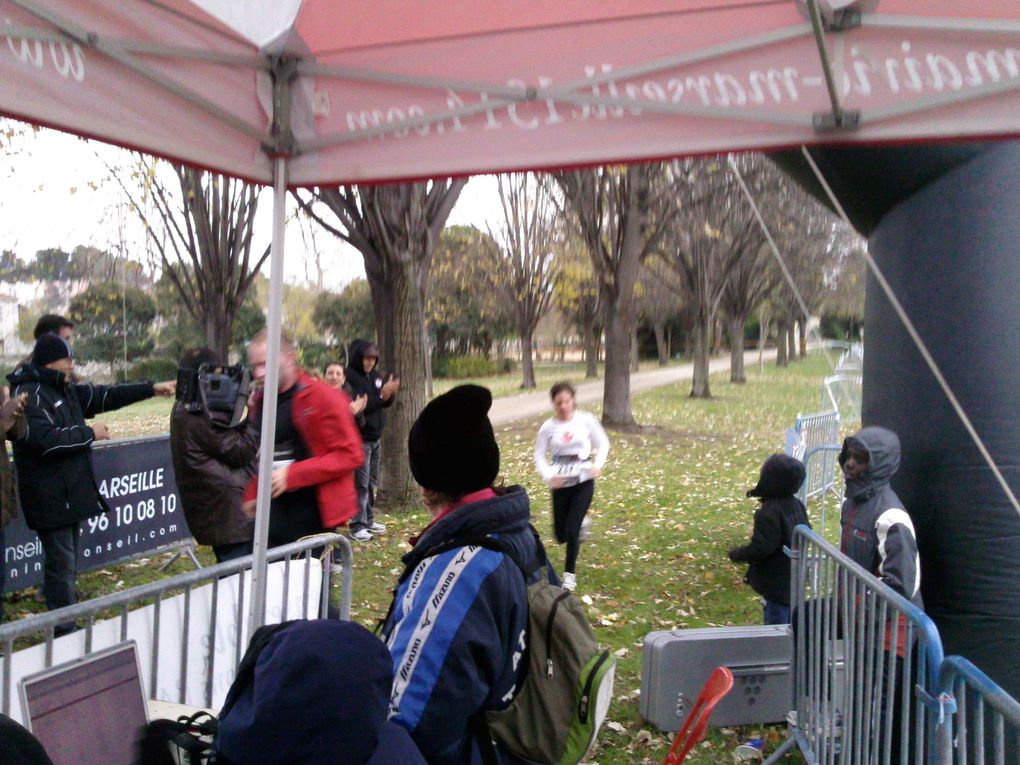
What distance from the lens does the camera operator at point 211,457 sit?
5121 millimetres

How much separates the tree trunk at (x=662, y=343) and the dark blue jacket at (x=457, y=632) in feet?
159

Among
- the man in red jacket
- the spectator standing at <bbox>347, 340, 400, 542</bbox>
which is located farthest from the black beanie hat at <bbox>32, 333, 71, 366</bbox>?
the spectator standing at <bbox>347, 340, 400, 542</bbox>

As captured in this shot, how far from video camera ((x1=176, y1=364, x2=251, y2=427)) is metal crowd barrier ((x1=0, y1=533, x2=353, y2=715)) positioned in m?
1.42


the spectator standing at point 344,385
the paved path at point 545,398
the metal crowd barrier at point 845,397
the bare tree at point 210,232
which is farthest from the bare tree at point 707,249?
the spectator standing at point 344,385

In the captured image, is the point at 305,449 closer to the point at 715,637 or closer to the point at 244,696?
the point at 715,637

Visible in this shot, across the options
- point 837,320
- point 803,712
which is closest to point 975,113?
point 803,712

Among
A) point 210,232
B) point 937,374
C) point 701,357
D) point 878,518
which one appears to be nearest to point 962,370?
point 878,518

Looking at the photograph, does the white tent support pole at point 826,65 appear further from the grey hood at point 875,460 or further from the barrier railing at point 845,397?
the barrier railing at point 845,397

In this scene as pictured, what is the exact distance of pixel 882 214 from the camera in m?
4.64

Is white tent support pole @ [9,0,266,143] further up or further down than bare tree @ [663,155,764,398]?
further down

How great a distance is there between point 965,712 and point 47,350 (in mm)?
5175

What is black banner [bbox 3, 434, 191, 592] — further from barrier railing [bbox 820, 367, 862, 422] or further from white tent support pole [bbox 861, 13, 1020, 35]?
barrier railing [bbox 820, 367, 862, 422]

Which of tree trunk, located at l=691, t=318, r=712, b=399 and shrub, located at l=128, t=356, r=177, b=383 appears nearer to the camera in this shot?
shrub, located at l=128, t=356, r=177, b=383

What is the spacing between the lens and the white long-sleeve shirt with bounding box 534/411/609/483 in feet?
22.1
